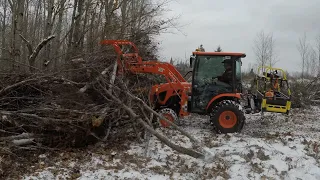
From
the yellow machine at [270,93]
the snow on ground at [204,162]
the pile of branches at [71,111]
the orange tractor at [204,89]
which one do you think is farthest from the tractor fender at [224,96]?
the pile of branches at [71,111]

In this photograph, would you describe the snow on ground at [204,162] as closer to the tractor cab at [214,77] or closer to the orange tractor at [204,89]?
the orange tractor at [204,89]

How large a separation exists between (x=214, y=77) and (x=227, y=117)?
110 centimetres

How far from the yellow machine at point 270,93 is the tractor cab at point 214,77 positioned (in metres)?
0.96

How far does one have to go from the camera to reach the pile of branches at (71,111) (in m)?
5.99

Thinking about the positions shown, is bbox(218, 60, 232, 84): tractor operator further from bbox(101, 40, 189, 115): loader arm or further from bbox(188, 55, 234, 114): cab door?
bbox(101, 40, 189, 115): loader arm

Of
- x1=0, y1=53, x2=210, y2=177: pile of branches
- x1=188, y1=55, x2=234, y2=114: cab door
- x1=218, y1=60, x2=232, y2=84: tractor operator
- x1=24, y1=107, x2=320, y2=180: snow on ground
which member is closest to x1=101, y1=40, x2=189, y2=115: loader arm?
x1=188, y1=55, x2=234, y2=114: cab door

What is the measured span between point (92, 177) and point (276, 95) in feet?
20.1

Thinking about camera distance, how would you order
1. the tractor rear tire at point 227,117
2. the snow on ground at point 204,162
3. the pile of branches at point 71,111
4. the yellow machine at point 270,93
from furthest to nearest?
the yellow machine at point 270,93, the tractor rear tire at point 227,117, the pile of branches at point 71,111, the snow on ground at point 204,162

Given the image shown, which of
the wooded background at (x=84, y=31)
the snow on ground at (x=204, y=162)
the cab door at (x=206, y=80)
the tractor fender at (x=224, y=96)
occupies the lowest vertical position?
the snow on ground at (x=204, y=162)

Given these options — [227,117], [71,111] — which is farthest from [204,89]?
[71,111]

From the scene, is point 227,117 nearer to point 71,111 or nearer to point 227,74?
point 227,74

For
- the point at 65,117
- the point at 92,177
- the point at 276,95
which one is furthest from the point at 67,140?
the point at 276,95

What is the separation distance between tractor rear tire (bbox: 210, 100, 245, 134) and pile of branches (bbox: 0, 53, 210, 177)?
1.56 meters

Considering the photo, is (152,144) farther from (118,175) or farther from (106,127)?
(118,175)
